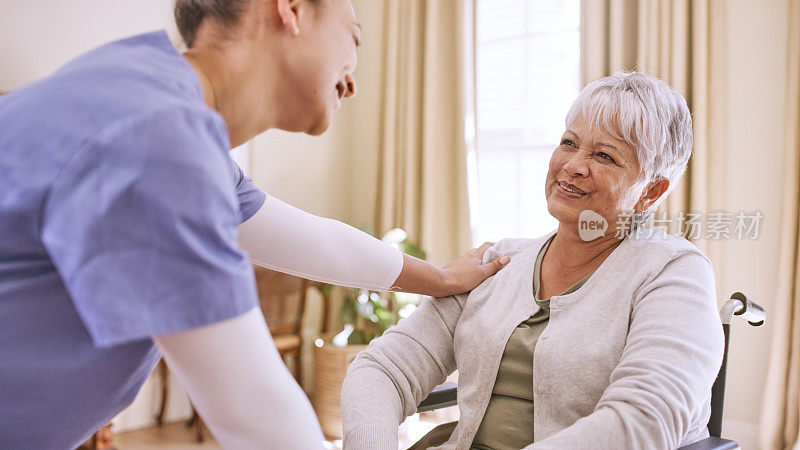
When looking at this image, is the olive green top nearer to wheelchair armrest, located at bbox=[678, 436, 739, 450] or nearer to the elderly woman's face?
the elderly woman's face

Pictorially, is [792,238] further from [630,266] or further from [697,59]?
[630,266]

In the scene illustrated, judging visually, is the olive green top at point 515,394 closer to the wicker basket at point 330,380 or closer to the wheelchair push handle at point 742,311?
the wheelchair push handle at point 742,311

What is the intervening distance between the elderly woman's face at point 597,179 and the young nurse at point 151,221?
2.61ft

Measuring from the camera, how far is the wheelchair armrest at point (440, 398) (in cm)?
156

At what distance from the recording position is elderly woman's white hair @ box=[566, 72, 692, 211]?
57.1 inches

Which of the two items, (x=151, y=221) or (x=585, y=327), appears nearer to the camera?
(x=151, y=221)

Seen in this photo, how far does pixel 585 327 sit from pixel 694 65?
256cm

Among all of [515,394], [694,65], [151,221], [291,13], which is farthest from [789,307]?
[151,221]

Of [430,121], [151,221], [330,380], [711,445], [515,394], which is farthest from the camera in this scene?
[430,121]

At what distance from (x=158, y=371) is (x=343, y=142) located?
2.19 metres

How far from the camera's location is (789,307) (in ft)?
10.5

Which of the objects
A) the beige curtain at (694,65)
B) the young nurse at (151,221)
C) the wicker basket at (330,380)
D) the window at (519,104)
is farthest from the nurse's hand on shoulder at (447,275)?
the window at (519,104)

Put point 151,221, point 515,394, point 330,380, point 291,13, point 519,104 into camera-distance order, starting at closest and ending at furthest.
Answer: point 151,221 → point 291,13 → point 515,394 → point 330,380 → point 519,104

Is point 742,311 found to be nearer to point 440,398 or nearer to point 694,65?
point 440,398
